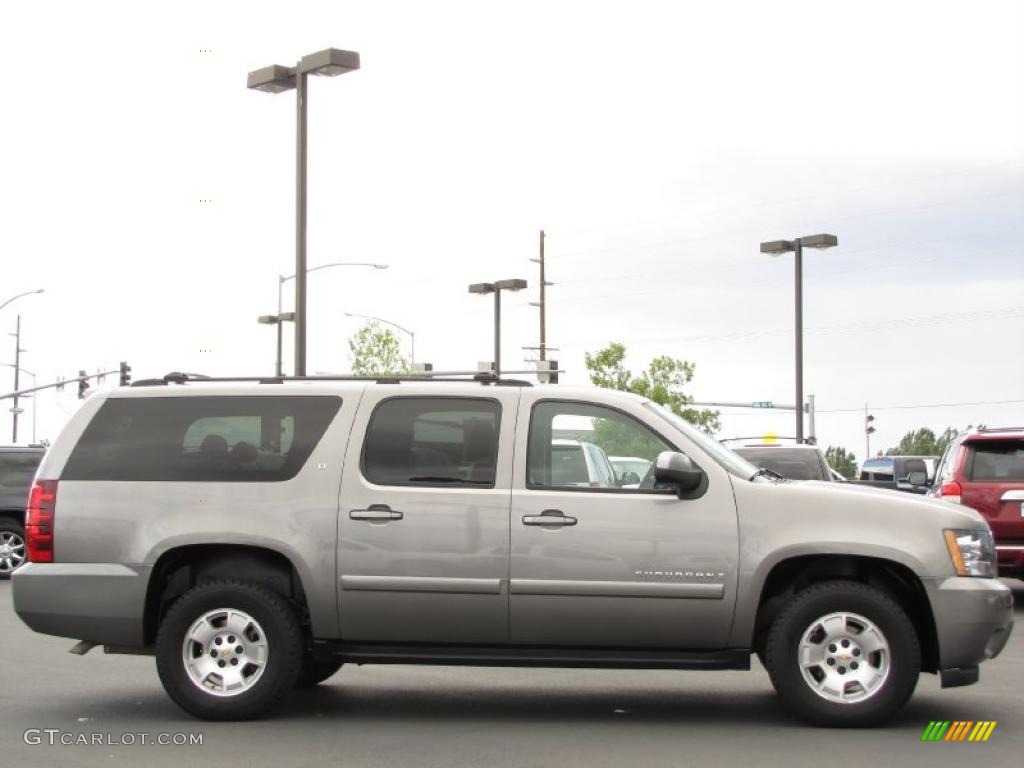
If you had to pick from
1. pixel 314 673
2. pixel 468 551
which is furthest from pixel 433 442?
pixel 314 673

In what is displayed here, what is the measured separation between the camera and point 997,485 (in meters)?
14.6

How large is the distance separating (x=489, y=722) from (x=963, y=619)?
2.69m

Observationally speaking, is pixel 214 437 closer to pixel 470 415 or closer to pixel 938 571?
pixel 470 415

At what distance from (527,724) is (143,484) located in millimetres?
2607

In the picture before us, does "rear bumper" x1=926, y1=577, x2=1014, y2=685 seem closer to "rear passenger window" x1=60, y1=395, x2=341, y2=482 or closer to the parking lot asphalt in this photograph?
the parking lot asphalt

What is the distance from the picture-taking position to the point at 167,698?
366 inches

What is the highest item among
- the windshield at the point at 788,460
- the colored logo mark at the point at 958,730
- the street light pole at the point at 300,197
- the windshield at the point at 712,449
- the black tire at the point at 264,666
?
the street light pole at the point at 300,197

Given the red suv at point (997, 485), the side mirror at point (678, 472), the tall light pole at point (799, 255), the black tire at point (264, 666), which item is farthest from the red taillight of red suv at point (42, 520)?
the tall light pole at point (799, 255)

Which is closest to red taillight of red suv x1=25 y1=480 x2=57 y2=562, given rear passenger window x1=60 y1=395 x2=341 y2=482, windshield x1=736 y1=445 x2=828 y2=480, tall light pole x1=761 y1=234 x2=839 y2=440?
rear passenger window x1=60 y1=395 x2=341 y2=482

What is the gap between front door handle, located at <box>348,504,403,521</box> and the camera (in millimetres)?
8336

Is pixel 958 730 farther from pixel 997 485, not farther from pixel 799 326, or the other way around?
pixel 799 326

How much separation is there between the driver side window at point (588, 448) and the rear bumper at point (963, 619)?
5.57 feet

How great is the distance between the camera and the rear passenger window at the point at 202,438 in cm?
861

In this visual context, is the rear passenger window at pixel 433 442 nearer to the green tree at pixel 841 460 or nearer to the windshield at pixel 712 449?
the windshield at pixel 712 449
